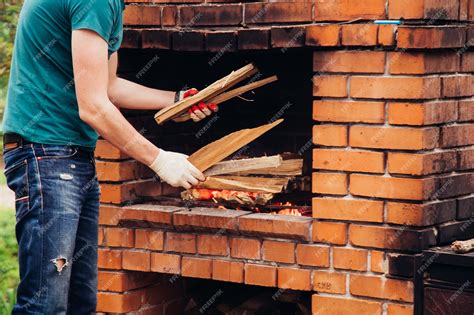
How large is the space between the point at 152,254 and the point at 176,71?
0.94m

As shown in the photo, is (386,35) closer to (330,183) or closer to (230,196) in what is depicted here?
(330,183)

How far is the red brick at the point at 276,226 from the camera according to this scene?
393 centimetres

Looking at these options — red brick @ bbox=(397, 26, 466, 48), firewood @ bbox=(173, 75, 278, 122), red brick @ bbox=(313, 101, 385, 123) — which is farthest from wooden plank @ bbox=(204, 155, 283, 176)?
red brick @ bbox=(397, 26, 466, 48)

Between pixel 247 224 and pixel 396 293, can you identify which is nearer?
pixel 396 293

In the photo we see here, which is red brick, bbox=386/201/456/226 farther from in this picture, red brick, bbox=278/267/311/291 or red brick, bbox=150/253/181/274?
red brick, bbox=150/253/181/274

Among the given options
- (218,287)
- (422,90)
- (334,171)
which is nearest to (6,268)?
(218,287)

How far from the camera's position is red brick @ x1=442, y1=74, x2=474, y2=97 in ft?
12.5

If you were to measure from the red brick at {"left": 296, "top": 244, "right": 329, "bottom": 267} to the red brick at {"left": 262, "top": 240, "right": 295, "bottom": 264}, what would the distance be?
3 centimetres

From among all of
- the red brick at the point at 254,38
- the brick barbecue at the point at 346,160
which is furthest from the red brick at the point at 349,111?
the red brick at the point at 254,38

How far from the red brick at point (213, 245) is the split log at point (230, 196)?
8.2 inches

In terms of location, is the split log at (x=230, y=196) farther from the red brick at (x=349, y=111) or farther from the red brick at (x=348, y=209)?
the red brick at (x=349, y=111)

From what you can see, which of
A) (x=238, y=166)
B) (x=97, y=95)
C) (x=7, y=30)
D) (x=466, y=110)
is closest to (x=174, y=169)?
(x=97, y=95)

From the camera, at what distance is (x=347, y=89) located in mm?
3799

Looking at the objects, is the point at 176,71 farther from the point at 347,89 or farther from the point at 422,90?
the point at 422,90
